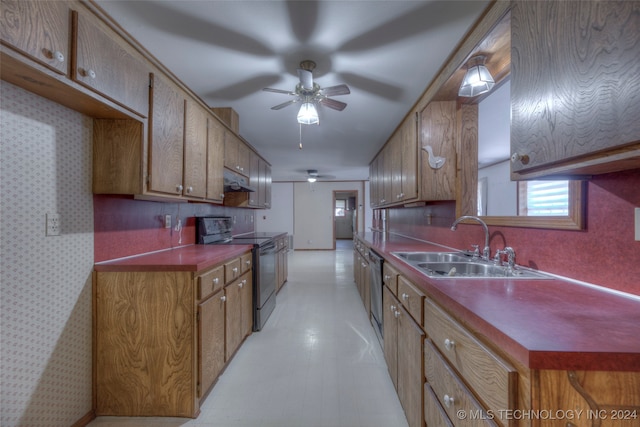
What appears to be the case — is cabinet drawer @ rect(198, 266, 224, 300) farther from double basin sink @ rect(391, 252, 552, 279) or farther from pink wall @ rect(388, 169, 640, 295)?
pink wall @ rect(388, 169, 640, 295)

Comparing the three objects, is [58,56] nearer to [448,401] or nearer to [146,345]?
[146,345]

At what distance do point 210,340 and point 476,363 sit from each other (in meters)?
1.55

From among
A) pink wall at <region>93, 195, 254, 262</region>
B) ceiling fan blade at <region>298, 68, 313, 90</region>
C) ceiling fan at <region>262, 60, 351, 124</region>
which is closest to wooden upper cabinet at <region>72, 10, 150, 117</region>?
pink wall at <region>93, 195, 254, 262</region>

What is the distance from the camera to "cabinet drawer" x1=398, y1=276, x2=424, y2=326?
1.25 meters

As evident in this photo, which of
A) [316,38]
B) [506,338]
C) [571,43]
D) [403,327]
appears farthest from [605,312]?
[316,38]

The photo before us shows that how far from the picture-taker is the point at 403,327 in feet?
5.02

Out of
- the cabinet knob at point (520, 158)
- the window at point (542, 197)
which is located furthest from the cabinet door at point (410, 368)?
the window at point (542, 197)

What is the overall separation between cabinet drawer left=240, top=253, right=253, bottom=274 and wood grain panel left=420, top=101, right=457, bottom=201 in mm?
1710

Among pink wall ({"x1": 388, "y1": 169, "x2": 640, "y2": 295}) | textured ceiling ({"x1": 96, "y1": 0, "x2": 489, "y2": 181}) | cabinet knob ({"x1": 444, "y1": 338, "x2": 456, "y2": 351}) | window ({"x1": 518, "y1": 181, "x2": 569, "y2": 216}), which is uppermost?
textured ceiling ({"x1": 96, "y1": 0, "x2": 489, "y2": 181})

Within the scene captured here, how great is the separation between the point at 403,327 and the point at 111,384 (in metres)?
1.73

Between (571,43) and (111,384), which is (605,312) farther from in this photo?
(111,384)

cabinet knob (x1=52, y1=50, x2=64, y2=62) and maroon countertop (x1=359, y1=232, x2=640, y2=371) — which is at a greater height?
cabinet knob (x1=52, y1=50, x2=64, y2=62)

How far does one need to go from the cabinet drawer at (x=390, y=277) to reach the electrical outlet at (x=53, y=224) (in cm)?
191

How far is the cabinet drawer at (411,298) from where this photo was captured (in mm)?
1254
